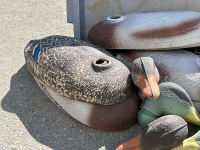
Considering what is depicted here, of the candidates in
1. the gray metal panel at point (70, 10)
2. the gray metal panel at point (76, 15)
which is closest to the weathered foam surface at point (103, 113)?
the gray metal panel at point (76, 15)

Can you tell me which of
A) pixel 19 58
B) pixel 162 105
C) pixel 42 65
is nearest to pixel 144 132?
pixel 162 105

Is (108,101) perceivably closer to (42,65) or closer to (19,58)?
(42,65)

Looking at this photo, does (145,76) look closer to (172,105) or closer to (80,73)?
(172,105)

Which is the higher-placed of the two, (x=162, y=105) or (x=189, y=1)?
(x=189, y=1)

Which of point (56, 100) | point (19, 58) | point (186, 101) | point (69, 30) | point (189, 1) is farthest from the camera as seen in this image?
point (69, 30)

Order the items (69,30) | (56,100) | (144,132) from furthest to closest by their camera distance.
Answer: (69,30)
(56,100)
(144,132)

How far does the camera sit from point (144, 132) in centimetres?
198

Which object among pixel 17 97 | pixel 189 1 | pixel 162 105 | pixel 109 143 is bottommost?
pixel 109 143

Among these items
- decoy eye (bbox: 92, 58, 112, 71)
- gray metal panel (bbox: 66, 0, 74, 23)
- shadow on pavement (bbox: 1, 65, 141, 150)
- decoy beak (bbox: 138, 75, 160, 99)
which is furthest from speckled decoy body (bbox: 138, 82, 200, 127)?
gray metal panel (bbox: 66, 0, 74, 23)

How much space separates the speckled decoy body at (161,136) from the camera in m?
1.92

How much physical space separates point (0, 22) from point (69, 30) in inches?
51.0

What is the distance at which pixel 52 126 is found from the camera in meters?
2.35

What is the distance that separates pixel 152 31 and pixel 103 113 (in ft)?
3.51

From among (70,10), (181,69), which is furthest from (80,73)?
(70,10)
